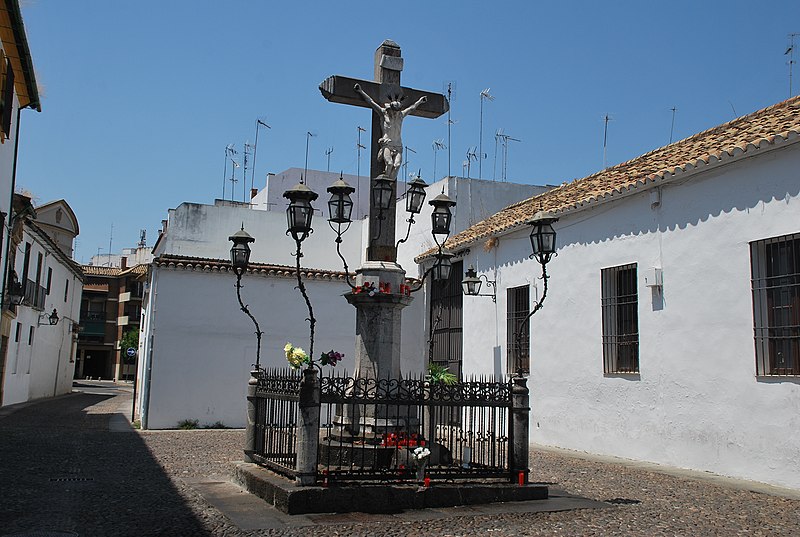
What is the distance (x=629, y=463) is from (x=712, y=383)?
201 cm

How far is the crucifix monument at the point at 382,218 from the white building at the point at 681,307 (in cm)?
433

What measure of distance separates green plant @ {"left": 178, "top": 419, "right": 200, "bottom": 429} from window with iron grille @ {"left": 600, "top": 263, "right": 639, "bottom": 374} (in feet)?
31.8

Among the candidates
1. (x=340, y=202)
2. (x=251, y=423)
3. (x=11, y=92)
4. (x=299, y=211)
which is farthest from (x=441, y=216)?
(x=11, y=92)

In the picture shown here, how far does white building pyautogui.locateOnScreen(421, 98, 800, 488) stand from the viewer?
9648 millimetres

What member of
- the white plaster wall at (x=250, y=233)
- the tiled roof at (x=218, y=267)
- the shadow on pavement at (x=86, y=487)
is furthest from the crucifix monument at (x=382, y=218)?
the white plaster wall at (x=250, y=233)

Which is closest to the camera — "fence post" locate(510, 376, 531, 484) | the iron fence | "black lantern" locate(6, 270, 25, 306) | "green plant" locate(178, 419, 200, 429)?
the iron fence

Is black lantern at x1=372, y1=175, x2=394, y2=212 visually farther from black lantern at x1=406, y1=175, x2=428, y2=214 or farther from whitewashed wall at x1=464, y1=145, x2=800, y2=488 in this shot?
whitewashed wall at x1=464, y1=145, x2=800, y2=488

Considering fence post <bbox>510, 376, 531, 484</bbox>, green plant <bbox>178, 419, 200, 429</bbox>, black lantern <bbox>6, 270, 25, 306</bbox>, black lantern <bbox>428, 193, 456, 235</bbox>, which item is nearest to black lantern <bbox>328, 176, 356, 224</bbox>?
black lantern <bbox>428, 193, 456, 235</bbox>

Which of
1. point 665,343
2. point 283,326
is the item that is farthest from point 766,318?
point 283,326

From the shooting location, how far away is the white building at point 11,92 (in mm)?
11391

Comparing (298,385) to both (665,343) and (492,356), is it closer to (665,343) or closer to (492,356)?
(665,343)

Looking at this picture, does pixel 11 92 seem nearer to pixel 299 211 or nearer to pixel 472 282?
pixel 299 211

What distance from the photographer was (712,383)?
10.4 metres

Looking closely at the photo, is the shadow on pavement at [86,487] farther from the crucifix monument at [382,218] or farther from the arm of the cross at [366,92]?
the arm of the cross at [366,92]
